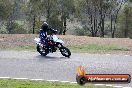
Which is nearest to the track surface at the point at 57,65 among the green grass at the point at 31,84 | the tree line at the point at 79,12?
the green grass at the point at 31,84

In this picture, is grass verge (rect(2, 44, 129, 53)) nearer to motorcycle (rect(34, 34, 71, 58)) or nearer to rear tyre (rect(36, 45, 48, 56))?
rear tyre (rect(36, 45, 48, 56))

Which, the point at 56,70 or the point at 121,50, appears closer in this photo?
the point at 56,70

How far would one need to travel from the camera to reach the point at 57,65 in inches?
565

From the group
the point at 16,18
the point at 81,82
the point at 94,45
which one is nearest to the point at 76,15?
the point at 16,18

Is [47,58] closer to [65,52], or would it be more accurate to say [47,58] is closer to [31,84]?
[65,52]

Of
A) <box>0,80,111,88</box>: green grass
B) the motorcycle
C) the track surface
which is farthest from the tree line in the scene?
<box>0,80,111,88</box>: green grass

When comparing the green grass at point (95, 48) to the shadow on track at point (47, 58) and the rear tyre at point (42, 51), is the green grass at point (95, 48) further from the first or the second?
the shadow on track at point (47, 58)

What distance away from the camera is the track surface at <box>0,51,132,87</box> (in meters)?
12.5

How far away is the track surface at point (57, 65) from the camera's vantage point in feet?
41.0

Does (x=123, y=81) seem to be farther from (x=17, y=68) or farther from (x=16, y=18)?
(x=16, y=18)

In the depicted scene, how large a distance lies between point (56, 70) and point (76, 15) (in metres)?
39.3

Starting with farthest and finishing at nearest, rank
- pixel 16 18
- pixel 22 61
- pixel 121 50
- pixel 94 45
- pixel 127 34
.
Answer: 1. pixel 16 18
2. pixel 127 34
3. pixel 94 45
4. pixel 121 50
5. pixel 22 61

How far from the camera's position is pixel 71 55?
17.4 meters

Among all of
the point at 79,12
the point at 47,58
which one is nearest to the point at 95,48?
the point at 47,58
